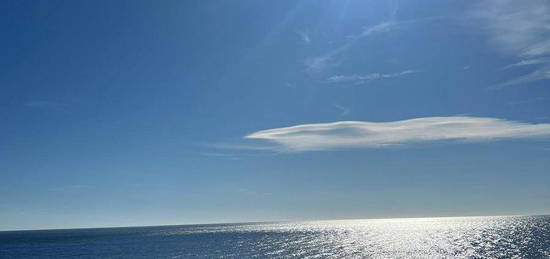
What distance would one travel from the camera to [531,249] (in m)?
90.3

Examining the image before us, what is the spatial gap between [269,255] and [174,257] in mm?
19977

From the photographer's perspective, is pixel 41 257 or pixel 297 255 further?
pixel 41 257

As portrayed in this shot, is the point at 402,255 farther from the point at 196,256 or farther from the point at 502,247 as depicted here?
the point at 196,256

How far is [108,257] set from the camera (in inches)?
3893

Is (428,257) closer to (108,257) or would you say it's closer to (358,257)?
(358,257)

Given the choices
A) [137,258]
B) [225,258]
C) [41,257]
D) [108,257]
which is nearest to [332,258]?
[225,258]

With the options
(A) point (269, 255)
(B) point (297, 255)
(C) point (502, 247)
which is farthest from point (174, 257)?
(C) point (502, 247)

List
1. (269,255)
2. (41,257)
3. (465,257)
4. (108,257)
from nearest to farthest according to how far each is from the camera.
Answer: (465,257) < (269,255) < (108,257) < (41,257)

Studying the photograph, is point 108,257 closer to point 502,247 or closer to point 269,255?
point 269,255

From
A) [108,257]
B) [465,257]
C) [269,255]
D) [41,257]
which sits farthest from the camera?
[41,257]

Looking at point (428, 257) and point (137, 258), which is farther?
point (137, 258)

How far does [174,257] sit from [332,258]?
33.1 metres

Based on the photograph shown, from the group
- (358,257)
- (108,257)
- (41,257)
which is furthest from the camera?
(41,257)

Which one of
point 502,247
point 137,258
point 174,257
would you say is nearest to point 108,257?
point 137,258
